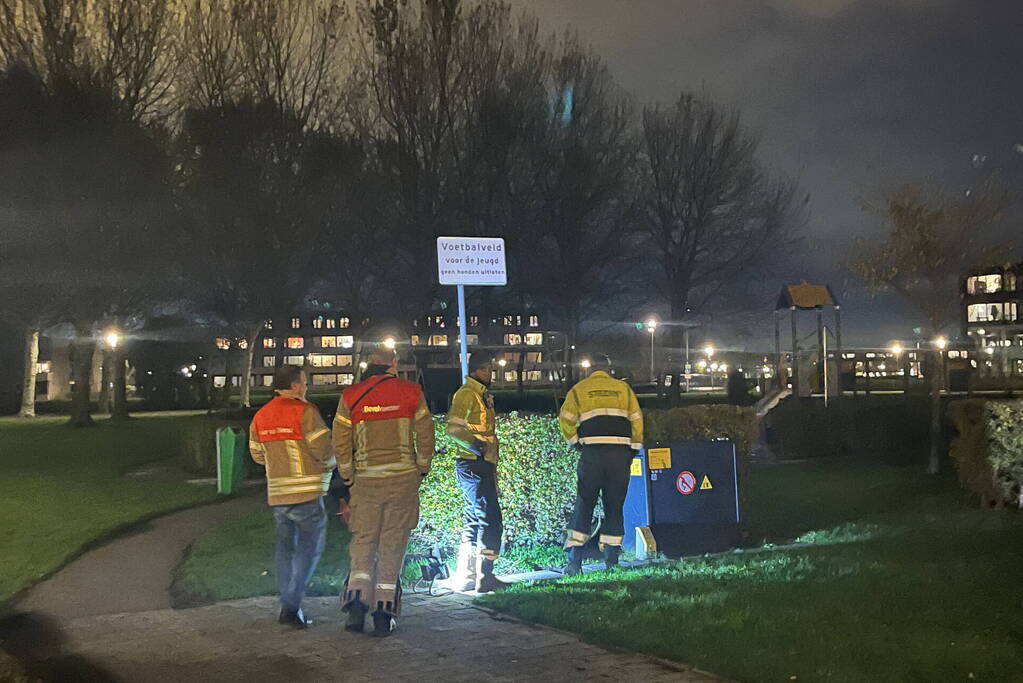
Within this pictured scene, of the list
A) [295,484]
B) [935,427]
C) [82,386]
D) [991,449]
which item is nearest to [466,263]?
[295,484]

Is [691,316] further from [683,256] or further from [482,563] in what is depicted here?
[482,563]

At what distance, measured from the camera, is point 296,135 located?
2812 cm

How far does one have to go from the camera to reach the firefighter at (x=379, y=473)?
702 cm

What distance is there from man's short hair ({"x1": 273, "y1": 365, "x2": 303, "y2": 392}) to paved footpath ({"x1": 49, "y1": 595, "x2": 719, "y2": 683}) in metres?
1.69

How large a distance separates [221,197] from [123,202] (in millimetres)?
3316

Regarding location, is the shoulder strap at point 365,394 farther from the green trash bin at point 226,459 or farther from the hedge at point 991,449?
the green trash bin at point 226,459

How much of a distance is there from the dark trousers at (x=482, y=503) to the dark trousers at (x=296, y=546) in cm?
130

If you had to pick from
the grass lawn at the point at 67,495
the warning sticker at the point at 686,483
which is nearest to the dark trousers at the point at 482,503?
the warning sticker at the point at 686,483

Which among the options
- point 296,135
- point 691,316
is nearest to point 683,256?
point 691,316

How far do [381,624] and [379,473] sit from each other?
102cm

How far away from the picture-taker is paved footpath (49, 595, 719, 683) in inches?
233

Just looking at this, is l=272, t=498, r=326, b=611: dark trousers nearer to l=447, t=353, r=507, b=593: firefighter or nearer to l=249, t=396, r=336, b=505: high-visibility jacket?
l=249, t=396, r=336, b=505: high-visibility jacket

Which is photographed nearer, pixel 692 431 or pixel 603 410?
pixel 603 410

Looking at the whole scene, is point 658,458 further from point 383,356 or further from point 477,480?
point 383,356
